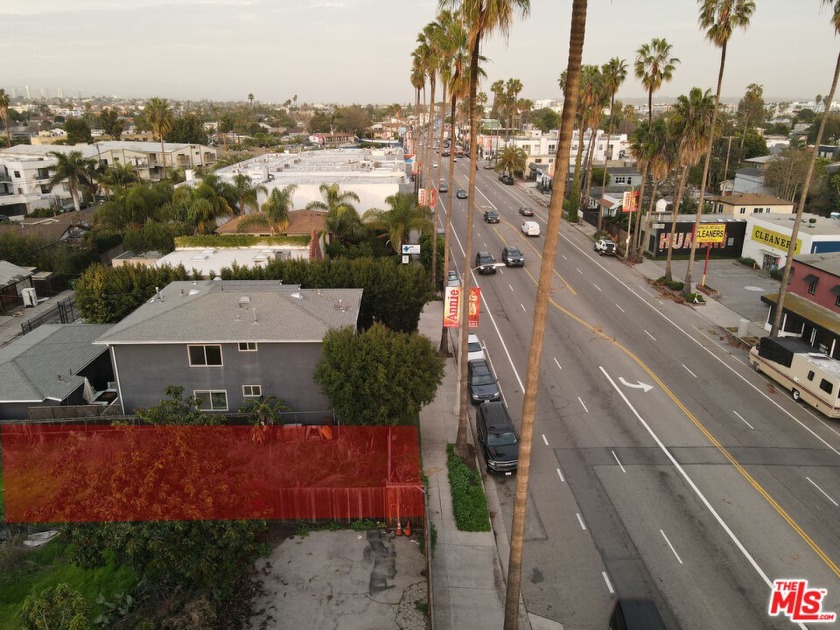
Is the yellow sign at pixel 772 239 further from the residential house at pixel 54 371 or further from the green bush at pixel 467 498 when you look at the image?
the residential house at pixel 54 371

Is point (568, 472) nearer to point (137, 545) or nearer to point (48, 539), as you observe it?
point (137, 545)

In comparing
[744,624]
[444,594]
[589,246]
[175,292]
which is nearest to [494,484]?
[444,594]

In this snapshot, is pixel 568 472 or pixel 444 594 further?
pixel 568 472

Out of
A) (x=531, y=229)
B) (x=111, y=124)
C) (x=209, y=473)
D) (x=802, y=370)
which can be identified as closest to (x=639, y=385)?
(x=802, y=370)

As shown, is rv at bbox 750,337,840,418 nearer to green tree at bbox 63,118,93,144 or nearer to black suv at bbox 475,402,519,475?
black suv at bbox 475,402,519,475

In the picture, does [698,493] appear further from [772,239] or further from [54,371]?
[772,239]
